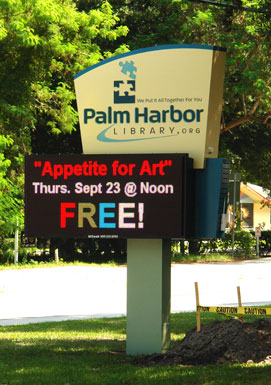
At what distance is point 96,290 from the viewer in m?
22.4

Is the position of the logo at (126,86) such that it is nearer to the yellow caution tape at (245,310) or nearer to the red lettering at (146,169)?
the red lettering at (146,169)

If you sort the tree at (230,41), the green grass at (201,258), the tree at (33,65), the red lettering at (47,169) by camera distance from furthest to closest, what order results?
1. the green grass at (201,258)
2. the tree at (230,41)
3. the tree at (33,65)
4. the red lettering at (47,169)

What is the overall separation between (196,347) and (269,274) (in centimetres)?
1889

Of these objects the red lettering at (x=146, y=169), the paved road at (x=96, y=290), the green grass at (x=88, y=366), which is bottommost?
the paved road at (x=96, y=290)

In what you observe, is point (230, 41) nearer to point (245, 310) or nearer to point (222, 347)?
point (245, 310)

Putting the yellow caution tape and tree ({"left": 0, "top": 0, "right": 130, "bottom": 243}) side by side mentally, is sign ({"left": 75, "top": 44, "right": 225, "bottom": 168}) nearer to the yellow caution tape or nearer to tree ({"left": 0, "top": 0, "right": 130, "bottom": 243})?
the yellow caution tape

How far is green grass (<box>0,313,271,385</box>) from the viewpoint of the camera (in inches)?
339

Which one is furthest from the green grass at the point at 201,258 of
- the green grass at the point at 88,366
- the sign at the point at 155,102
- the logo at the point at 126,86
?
the logo at the point at 126,86

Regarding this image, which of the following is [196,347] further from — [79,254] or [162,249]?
[79,254]

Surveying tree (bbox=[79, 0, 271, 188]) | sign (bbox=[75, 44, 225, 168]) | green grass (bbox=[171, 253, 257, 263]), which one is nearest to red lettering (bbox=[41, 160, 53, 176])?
sign (bbox=[75, 44, 225, 168])

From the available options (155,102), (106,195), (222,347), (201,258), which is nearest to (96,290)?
(106,195)

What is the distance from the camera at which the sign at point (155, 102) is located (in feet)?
33.7

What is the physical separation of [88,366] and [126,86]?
3598 millimetres

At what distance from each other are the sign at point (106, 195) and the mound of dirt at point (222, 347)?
4.19ft
